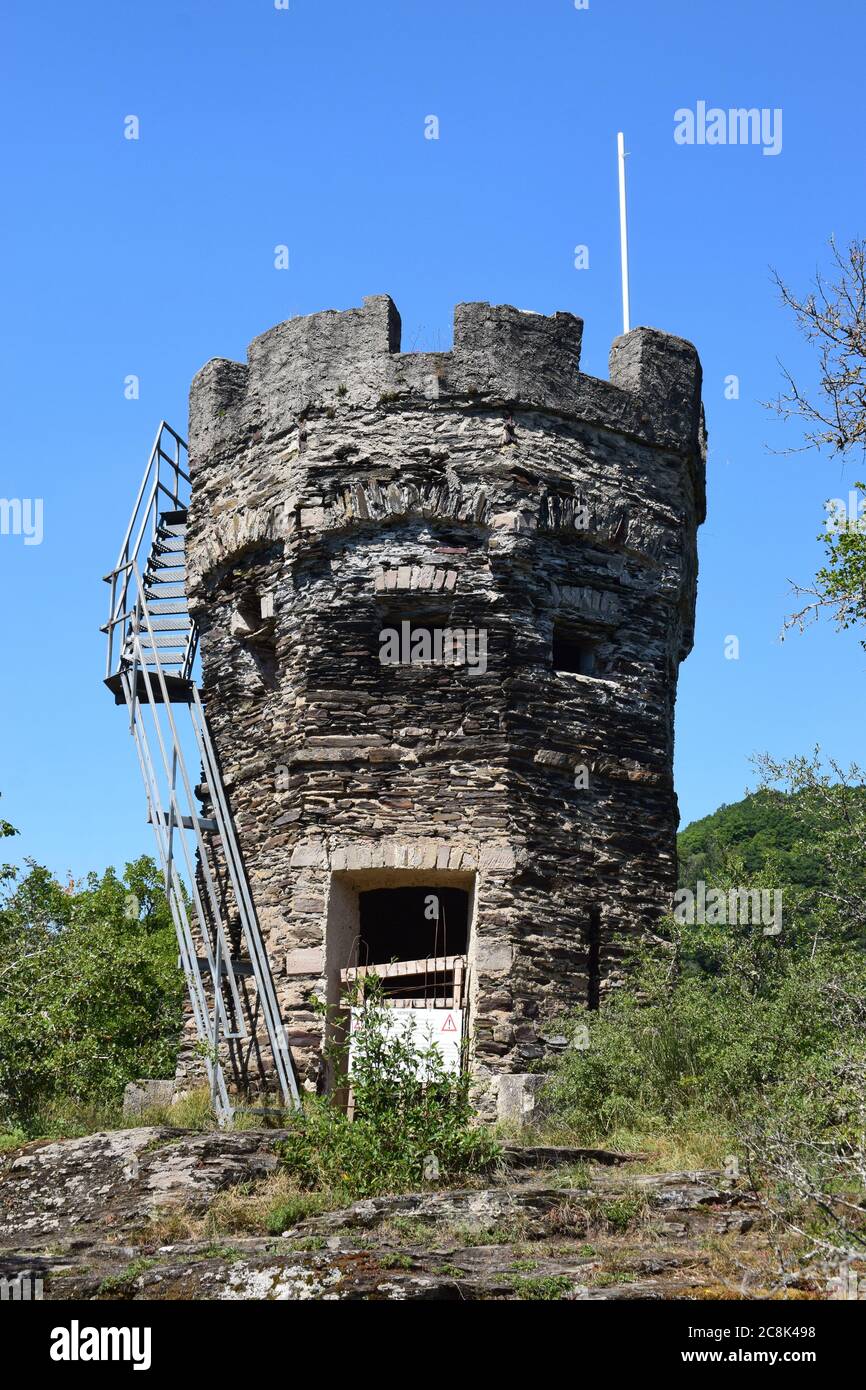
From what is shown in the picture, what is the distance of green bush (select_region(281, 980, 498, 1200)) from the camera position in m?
9.79

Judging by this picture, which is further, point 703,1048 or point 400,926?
point 400,926

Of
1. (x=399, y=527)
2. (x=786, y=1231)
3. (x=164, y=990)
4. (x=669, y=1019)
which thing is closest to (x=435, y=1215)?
(x=786, y=1231)

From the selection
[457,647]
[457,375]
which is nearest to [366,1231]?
[457,647]

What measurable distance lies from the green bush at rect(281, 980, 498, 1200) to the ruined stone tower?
122 cm

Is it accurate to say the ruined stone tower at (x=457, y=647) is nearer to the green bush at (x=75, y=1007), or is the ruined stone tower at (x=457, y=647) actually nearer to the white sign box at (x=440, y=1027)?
the white sign box at (x=440, y=1027)

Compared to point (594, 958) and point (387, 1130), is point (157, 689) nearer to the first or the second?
point (594, 958)

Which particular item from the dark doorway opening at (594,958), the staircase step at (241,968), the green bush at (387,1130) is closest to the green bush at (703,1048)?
the dark doorway opening at (594,958)

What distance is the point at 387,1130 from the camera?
10109mm

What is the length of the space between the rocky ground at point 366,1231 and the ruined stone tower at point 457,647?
6.88 ft

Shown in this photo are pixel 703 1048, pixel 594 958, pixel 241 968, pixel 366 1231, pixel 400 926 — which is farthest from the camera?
pixel 400 926

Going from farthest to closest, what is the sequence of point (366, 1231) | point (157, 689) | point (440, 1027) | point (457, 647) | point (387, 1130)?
point (157, 689) → point (457, 647) → point (440, 1027) → point (387, 1130) → point (366, 1231)

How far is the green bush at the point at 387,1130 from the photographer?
9.79 meters

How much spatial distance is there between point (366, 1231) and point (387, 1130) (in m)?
1.42

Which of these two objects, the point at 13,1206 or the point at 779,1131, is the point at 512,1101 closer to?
the point at 779,1131
